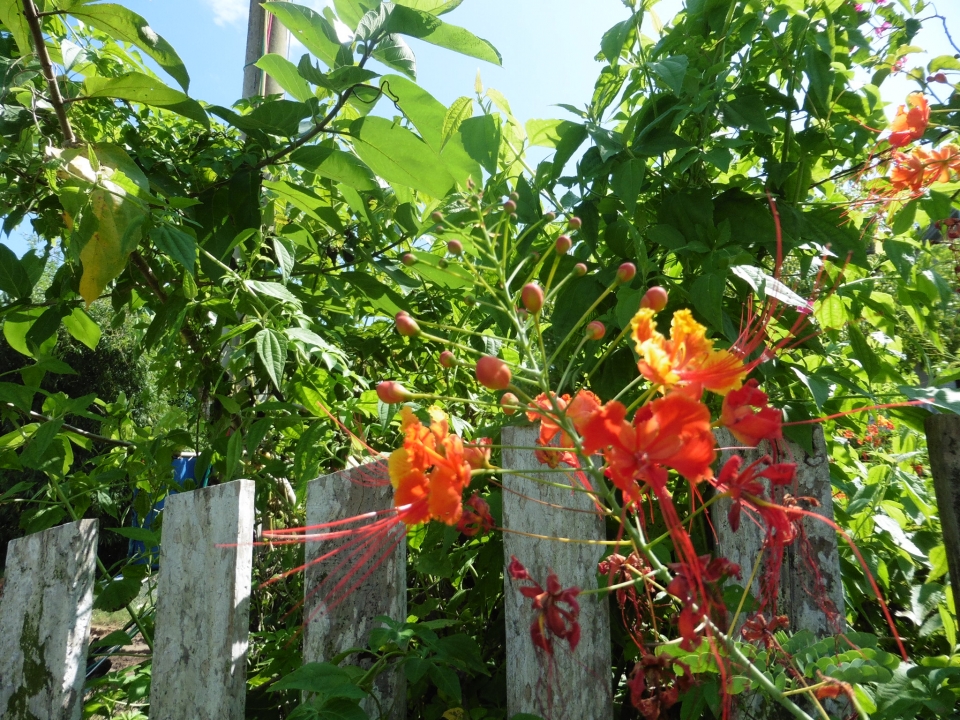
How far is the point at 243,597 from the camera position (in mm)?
1485

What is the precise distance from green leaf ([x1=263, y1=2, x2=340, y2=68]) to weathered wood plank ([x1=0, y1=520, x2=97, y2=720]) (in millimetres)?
1213

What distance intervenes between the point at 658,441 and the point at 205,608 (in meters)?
1.18

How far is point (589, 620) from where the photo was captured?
1.26m

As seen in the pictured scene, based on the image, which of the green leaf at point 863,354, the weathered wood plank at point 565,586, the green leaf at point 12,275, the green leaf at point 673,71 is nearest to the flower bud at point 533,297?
the weathered wood plank at point 565,586

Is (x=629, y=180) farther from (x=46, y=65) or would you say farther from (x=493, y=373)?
(x=46, y=65)

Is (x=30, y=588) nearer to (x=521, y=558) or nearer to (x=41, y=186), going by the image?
(x=41, y=186)

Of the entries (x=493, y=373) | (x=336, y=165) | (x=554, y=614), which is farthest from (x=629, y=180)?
(x=554, y=614)

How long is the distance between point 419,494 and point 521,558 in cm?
62

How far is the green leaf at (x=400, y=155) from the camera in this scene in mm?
1627

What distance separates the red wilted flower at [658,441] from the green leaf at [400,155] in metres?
1.06

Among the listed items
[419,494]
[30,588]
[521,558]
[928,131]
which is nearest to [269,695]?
[30,588]

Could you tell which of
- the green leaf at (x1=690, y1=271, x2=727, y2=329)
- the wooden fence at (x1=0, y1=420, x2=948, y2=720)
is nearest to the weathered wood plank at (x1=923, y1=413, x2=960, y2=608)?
the wooden fence at (x1=0, y1=420, x2=948, y2=720)

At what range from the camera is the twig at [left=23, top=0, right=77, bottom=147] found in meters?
1.39

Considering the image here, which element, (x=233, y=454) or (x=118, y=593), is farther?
(x=118, y=593)
